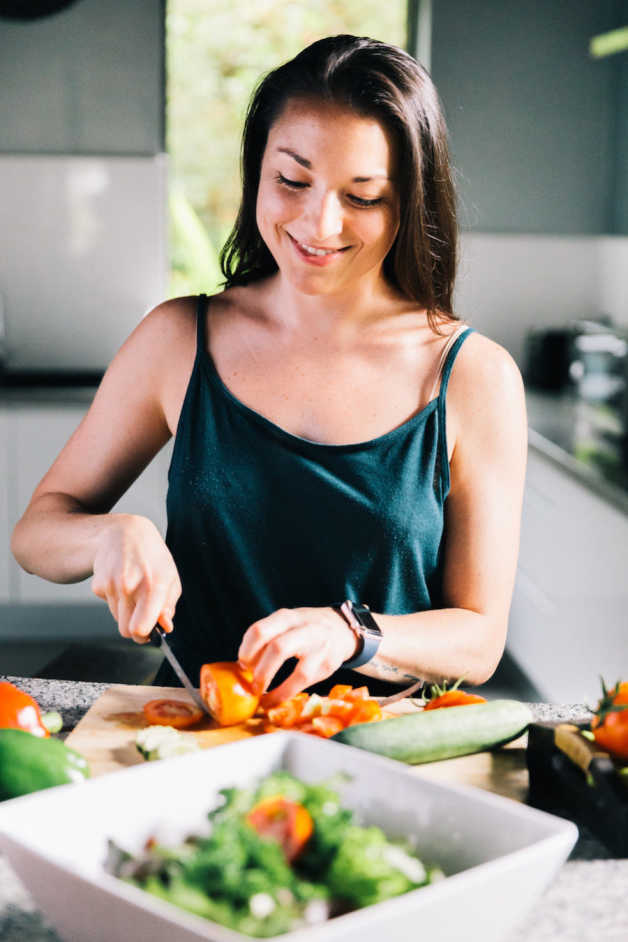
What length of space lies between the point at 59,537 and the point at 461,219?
7.69 ft

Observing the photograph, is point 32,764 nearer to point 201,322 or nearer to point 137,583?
point 137,583

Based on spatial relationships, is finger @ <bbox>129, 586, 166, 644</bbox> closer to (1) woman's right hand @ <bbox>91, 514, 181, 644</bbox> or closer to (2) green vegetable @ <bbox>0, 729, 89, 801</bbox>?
(1) woman's right hand @ <bbox>91, 514, 181, 644</bbox>

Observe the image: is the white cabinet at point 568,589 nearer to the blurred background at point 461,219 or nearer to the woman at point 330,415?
the blurred background at point 461,219

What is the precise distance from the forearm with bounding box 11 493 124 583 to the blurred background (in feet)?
6.32

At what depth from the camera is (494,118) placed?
3.85m

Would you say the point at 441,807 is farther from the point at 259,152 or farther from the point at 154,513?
the point at 154,513

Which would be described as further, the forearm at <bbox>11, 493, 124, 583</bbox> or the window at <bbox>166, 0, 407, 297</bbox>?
the window at <bbox>166, 0, 407, 297</bbox>

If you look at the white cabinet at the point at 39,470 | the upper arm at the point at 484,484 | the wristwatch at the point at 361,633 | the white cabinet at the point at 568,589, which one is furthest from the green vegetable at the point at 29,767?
the white cabinet at the point at 39,470

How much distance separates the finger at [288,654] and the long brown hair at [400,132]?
555 mm

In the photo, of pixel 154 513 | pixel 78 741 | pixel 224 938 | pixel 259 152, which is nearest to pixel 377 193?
pixel 259 152

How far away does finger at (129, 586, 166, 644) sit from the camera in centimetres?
107

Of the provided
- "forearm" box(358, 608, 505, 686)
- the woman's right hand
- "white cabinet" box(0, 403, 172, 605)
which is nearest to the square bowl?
the woman's right hand

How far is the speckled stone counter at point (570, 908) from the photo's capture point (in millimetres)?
748

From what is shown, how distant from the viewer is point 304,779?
2.89 feet
